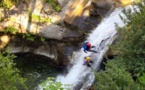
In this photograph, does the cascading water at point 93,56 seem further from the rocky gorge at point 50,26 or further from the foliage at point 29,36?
the foliage at point 29,36

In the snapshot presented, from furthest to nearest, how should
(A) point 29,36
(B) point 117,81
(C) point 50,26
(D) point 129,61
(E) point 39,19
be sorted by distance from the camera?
(A) point 29,36 < (E) point 39,19 < (C) point 50,26 < (D) point 129,61 < (B) point 117,81

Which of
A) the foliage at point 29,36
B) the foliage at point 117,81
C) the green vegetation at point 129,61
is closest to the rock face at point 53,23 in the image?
the foliage at point 29,36

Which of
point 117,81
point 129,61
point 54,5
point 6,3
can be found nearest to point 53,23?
point 54,5

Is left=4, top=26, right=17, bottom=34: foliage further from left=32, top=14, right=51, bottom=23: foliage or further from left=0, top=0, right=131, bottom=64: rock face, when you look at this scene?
left=32, top=14, right=51, bottom=23: foliage

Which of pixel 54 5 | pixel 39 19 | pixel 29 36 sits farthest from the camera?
pixel 54 5

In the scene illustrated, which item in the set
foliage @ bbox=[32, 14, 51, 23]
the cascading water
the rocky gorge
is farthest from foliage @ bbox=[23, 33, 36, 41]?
the cascading water

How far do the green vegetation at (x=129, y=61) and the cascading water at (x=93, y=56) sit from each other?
3649 millimetres

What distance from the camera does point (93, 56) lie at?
1347cm

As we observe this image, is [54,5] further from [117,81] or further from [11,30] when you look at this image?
[117,81]

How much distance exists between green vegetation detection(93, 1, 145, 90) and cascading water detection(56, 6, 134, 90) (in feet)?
12.0

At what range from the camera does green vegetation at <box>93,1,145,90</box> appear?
7184 millimetres

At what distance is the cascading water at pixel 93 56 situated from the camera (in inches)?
500

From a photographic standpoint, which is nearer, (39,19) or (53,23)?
(53,23)

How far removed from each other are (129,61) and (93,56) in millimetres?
5201
